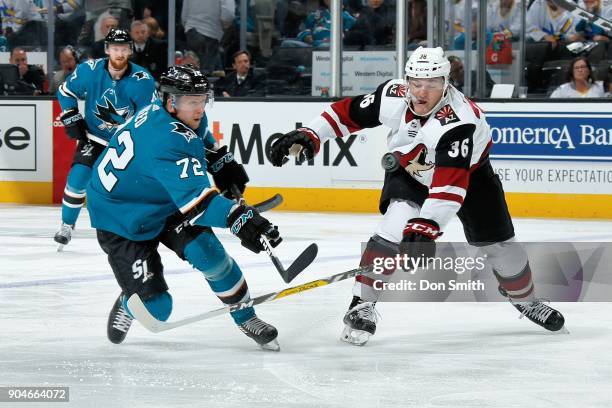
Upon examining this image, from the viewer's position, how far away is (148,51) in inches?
353

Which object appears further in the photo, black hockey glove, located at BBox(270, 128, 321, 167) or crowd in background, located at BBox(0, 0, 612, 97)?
crowd in background, located at BBox(0, 0, 612, 97)

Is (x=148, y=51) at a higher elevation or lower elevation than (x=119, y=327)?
higher

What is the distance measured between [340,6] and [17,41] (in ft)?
8.46

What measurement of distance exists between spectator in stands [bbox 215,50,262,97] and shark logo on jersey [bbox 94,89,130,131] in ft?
7.52

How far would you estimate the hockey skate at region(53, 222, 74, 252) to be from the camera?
6211mm

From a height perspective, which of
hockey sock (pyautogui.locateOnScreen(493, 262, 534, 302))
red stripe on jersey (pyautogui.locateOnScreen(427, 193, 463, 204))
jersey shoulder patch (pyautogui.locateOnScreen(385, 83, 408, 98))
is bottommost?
hockey sock (pyautogui.locateOnScreen(493, 262, 534, 302))

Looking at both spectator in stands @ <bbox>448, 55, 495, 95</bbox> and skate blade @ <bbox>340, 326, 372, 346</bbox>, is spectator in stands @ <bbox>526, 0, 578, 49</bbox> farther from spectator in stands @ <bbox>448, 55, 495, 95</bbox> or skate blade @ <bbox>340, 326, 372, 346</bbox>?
skate blade @ <bbox>340, 326, 372, 346</bbox>

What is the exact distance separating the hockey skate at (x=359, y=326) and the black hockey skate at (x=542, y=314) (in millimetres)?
559

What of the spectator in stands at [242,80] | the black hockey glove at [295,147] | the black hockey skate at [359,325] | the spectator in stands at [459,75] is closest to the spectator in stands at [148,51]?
the spectator in stands at [242,80]

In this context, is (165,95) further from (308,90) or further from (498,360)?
(308,90)

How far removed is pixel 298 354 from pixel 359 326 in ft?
0.84

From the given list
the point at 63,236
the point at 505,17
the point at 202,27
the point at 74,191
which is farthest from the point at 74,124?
the point at 505,17

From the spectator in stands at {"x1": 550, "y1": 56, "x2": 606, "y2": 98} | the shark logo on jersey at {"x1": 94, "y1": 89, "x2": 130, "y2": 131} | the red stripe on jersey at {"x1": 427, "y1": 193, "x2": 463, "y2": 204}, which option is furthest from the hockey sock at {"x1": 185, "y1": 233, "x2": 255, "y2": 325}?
the spectator in stands at {"x1": 550, "y1": 56, "x2": 606, "y2": 98}

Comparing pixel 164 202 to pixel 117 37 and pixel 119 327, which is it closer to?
pixel 119 327
